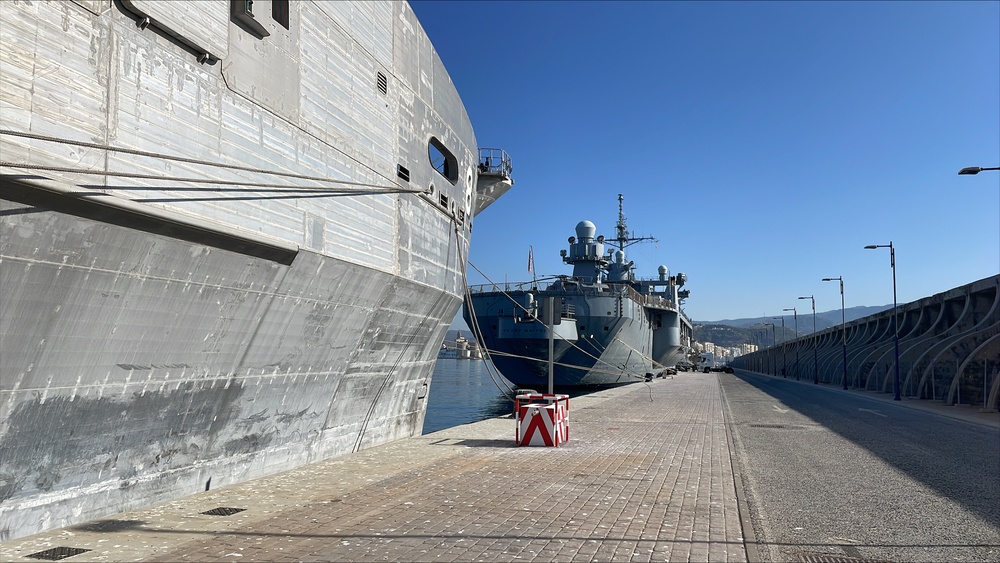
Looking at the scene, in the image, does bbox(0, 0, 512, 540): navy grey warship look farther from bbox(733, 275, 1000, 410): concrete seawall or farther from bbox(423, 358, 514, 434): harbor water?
bbox(733, 275, 1000, 410): concrete seawall

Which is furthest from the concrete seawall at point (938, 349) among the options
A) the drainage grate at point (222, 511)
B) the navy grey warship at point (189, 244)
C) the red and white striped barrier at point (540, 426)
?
the drainage grate at point (222, 511)

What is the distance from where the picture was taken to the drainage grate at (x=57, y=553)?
5133 mm

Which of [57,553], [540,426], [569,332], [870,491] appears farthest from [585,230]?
[57,553]

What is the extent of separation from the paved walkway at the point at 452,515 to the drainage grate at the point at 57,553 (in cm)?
9

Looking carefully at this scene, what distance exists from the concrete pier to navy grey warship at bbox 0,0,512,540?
2.10 ft

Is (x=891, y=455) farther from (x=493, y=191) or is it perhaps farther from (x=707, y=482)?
(x=493, y=191)

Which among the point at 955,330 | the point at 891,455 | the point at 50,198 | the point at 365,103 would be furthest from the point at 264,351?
the point at 955,330

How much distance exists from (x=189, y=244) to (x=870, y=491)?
9194mm

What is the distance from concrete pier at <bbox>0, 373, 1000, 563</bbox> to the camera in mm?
5508

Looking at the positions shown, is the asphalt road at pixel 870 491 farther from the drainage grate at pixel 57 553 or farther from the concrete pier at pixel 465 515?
the drainage grate at pixel 57 553

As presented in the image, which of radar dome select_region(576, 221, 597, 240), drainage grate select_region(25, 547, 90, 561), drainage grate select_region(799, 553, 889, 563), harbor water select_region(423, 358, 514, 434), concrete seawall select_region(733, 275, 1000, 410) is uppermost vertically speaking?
radar dome select_region(576, 221, 597, 240)

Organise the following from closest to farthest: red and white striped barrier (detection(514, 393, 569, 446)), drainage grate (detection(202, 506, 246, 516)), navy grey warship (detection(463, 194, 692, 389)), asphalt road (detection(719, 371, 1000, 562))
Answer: asphalt road (detection(719, 371, 1000, 562)) < drainage grate (detection(202, 506, 246, 516)) < red and white striped barrier (detection(514, 393, 569, 446)) < navy grey warship (detection(463, 194, 692, 389))

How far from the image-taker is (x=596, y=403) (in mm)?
23266

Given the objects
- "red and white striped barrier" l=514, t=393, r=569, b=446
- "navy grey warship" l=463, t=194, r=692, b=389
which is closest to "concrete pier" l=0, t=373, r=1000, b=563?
"red and white striped barrier" l=514, t=393, r=569, b=446
